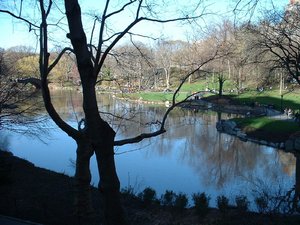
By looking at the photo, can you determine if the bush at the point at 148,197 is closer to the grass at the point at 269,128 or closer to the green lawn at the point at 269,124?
the grass at the point at 269,128

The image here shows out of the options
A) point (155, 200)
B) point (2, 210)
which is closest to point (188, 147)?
point (155, 200)

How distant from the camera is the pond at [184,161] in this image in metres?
14.6

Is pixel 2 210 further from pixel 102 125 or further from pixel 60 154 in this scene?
pixel 60 154

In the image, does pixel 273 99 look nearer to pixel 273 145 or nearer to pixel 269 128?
pixel 269 128

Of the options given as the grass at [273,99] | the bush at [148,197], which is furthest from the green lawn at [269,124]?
the bush at [148,197]

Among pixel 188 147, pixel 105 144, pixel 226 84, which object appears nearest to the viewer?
pixel 105 144

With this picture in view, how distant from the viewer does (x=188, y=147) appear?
2269 cm

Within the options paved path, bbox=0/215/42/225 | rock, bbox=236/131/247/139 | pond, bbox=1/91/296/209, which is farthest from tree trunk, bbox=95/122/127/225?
rock, bbox=236/131/247/139

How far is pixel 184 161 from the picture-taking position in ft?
63.4

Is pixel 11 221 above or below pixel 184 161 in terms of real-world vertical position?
above

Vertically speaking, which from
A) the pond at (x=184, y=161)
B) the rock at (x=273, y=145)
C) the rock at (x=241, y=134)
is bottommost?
the pond at (x=184, y=161)

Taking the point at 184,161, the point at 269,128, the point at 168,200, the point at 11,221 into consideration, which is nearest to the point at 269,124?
the point at 269,128

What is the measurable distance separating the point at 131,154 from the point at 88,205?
41.7 feet

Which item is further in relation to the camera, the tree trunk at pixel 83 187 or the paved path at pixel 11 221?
the tree trunk at pixel 83 187
